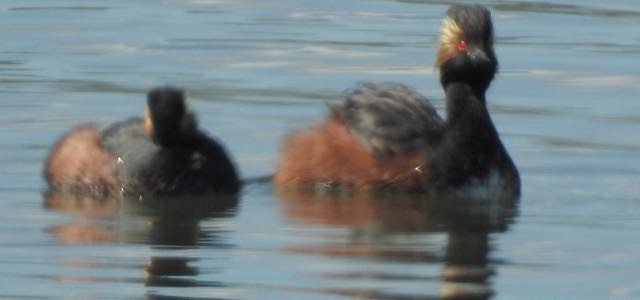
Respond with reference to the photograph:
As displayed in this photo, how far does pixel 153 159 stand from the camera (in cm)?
1616

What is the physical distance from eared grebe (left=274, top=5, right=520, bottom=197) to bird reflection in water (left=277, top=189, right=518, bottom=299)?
0.12 meters

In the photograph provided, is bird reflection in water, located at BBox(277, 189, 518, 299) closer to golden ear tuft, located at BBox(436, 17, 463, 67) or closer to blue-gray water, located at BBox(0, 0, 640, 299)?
blue-gray water, located at BBox(0, 0, 640, 299)

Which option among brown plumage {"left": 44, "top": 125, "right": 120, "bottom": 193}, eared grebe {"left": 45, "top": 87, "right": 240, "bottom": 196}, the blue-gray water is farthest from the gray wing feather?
brown plumage {"left": 44, "top": 125, "right": 120, "bottom": 193}

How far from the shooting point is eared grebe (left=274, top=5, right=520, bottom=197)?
1638 centimetres

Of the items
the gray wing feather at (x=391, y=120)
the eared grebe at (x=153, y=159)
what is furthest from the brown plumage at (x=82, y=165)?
the gray wing feather at (x=391, y=120)

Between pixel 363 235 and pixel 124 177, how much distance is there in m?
2.12

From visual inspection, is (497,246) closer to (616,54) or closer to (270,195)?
(270,195)

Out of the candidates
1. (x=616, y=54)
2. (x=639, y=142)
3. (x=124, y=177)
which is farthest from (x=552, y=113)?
(x=124, y=177)

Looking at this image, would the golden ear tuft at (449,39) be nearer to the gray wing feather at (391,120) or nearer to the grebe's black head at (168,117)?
the gray wing feather at (391,120)

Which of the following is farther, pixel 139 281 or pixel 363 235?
pixel 363 235

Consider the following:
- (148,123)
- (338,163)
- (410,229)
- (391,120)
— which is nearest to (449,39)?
(391,120)

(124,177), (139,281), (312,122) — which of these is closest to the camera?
(139,281)

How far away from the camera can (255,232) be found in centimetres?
1468

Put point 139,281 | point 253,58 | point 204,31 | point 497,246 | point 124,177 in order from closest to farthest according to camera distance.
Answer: point 139,281 < point 497,246 < point 124,177 < point 253,58 < point 204,31
